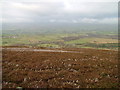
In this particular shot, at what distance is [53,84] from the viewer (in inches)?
380

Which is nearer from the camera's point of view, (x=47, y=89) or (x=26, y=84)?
(x=47, y=89)

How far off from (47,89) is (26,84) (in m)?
1.99

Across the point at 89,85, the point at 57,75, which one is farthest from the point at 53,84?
the point at 89,85

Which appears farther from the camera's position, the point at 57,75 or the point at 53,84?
the point at 57,75

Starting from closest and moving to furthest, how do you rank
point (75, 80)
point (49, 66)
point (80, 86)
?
point (80, 86), point (75, 80), point (49, 66)

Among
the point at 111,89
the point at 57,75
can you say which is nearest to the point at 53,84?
the point at 57,75

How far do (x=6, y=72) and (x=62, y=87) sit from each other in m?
7.01

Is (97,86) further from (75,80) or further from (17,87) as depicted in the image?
(17,87)

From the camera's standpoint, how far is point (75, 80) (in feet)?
35.1

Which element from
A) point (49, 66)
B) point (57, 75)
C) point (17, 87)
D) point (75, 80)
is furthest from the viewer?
point (49, 66)

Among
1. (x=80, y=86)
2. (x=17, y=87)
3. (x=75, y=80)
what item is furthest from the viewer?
(x=75, y=80)

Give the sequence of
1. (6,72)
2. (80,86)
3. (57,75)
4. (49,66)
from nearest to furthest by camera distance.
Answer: (80,86) < (57,75) < (6,72) < (49,66)

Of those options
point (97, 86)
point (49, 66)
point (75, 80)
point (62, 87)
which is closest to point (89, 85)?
point (97, 86)

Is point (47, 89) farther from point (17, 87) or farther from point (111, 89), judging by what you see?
point (111, 89)
